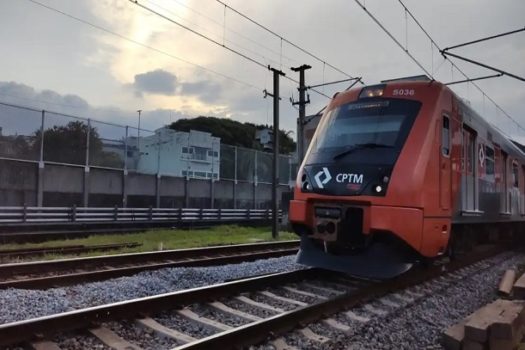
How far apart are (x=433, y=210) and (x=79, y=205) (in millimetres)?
17851

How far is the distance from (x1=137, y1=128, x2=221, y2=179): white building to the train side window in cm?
1864

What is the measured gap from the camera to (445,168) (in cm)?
810

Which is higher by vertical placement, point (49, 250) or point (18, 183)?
point (18, 183)

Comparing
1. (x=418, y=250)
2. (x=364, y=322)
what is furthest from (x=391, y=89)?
(x=364, y=322)

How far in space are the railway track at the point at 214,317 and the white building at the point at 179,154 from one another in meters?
18.2

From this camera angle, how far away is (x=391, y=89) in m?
8.25

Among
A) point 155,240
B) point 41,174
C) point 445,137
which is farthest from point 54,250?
point 445,137

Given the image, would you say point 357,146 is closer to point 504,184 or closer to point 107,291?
point 107,291

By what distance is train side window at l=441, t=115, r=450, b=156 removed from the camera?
26.4ft

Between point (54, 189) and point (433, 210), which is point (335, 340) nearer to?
point (433, 210)

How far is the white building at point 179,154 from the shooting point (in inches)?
990

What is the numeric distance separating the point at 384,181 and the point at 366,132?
3.58ft

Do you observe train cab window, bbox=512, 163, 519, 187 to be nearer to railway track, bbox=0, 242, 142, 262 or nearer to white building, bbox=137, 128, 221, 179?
railway track, bbox=0, 242, 142, 262

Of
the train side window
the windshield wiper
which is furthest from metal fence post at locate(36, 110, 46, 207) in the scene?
the train side window
